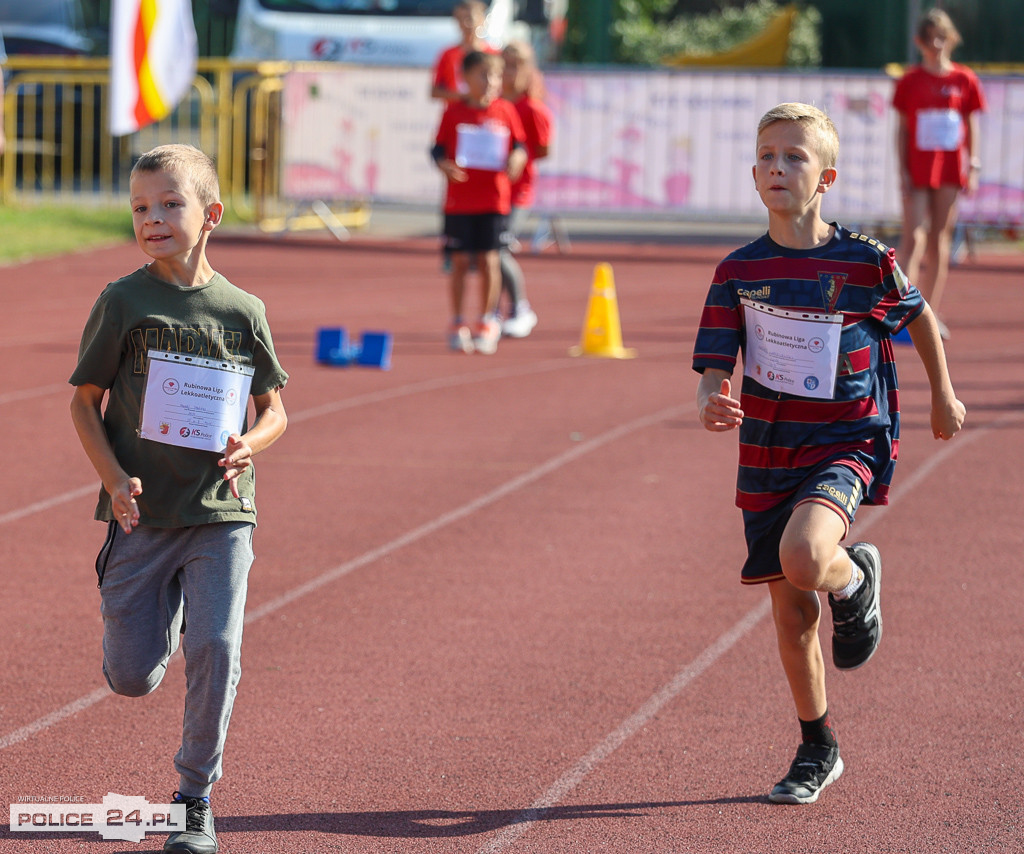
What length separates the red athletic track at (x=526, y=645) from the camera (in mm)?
3930

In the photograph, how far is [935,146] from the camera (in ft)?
36.3

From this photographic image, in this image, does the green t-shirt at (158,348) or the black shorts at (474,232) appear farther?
the black shorts at (474,232)

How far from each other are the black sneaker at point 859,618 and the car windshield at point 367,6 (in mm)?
16150

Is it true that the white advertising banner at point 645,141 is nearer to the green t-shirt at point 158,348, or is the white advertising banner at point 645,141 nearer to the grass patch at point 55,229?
the grass patch at point 55,229

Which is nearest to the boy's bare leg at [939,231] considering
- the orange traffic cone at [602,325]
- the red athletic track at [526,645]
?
the red athletic track at [526,645]

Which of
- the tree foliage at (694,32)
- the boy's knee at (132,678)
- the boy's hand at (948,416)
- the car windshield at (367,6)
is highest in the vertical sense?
the tree foliage at (694,32)

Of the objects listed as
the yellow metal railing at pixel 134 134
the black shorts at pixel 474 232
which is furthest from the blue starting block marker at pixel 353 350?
the yellow metal railing at pixel 134 134

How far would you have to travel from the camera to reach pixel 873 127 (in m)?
17.5

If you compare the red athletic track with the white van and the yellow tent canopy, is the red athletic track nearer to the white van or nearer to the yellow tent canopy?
the white van

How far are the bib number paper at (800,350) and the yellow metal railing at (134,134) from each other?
15.3 metres

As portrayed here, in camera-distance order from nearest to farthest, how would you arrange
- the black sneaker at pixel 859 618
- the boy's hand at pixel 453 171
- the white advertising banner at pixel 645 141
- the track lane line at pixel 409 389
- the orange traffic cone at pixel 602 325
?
the black sneaker at pixel 859 618, the track lane line at pixel 409 389, the boy's hand at pixel 453 171, the orange traffic cone at pixel 602 325, the white advertising banner at pixel 645 141

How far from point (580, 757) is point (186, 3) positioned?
11399 mm

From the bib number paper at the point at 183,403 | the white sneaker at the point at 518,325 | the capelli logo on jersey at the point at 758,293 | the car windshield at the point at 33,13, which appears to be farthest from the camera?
the car windshield at the point at 33,13

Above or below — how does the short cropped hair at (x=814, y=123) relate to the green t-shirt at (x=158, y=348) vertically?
above
